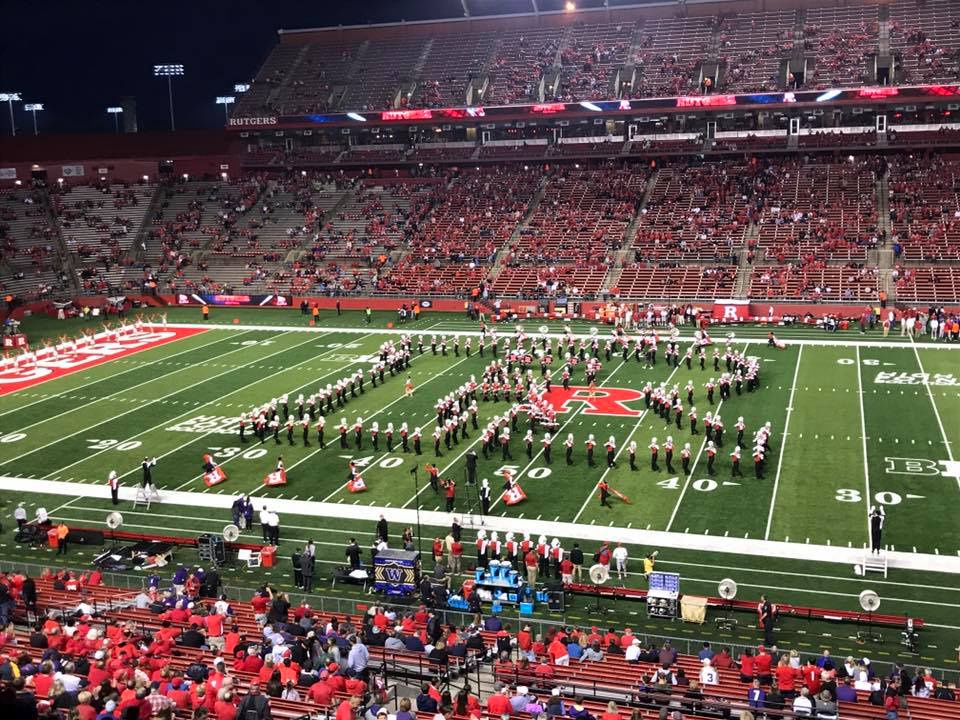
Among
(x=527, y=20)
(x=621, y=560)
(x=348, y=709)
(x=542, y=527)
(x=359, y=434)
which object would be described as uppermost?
(x=527, y=20)

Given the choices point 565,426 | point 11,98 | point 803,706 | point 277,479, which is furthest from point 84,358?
point 11,98

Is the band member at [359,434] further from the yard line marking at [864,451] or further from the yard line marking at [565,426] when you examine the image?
the yard line marking at [864,451]

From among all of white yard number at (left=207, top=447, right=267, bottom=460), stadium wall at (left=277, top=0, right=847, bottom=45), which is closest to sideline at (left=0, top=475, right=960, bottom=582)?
white yard number at (left=207, top=447, right=267, bottom=460)

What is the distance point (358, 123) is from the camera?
2598 inches

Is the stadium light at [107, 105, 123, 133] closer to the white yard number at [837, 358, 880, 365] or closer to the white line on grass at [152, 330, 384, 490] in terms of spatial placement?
the white line on grass at [152, 330, 384, 490]

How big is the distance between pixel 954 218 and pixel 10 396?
41880 mm

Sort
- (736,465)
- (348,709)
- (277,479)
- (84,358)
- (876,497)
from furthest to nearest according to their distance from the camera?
(84,358) → (277,479) → (736,465) → (876,497) → (348,709)

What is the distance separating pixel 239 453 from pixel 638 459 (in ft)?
35.7

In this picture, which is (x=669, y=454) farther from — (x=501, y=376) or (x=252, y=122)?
(x=252, y=122)

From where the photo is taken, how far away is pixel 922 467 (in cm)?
2394

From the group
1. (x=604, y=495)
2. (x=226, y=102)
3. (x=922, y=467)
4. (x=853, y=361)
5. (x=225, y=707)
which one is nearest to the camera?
(x=225, y=707)

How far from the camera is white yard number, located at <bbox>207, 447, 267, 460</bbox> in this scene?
27.5 metres

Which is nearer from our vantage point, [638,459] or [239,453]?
[638,459]

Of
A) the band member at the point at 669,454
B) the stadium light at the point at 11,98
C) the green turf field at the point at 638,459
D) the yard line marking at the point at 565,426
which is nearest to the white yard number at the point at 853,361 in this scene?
the green turf field at the point at 638,459
